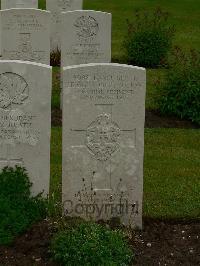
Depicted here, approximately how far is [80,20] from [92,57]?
59 cm

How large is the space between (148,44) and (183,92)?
410 cm

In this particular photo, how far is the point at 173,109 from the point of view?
11.5 metres

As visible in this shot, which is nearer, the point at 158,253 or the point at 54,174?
the point at 158,253

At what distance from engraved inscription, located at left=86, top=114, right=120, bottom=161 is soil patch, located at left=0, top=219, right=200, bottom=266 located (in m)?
0.81

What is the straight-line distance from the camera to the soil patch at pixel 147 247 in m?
6.50

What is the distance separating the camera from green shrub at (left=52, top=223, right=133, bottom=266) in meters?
6.19

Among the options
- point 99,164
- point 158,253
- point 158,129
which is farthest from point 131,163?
point 158,129

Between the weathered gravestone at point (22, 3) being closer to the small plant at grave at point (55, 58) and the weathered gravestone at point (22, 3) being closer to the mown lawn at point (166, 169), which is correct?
the small plant at grave at point (55, 58)

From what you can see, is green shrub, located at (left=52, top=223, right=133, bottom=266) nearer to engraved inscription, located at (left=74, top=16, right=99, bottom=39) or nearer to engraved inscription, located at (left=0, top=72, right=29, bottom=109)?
engraved inscription, located at (left=0, top=72, right=29, bottom=109)

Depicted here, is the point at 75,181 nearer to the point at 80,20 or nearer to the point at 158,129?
the point at 158,129

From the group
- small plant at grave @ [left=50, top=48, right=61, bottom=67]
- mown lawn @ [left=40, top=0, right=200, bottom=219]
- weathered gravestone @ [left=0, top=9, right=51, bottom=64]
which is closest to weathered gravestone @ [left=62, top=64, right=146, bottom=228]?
mown lawn @ [left=40, top=0, right=200, bottom=219]

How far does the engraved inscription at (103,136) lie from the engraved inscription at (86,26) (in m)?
4.49

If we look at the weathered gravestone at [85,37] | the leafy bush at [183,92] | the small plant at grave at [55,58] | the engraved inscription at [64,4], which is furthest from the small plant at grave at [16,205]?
the engraved inscription at [64,4]

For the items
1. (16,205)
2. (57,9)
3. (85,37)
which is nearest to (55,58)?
(57,9)
